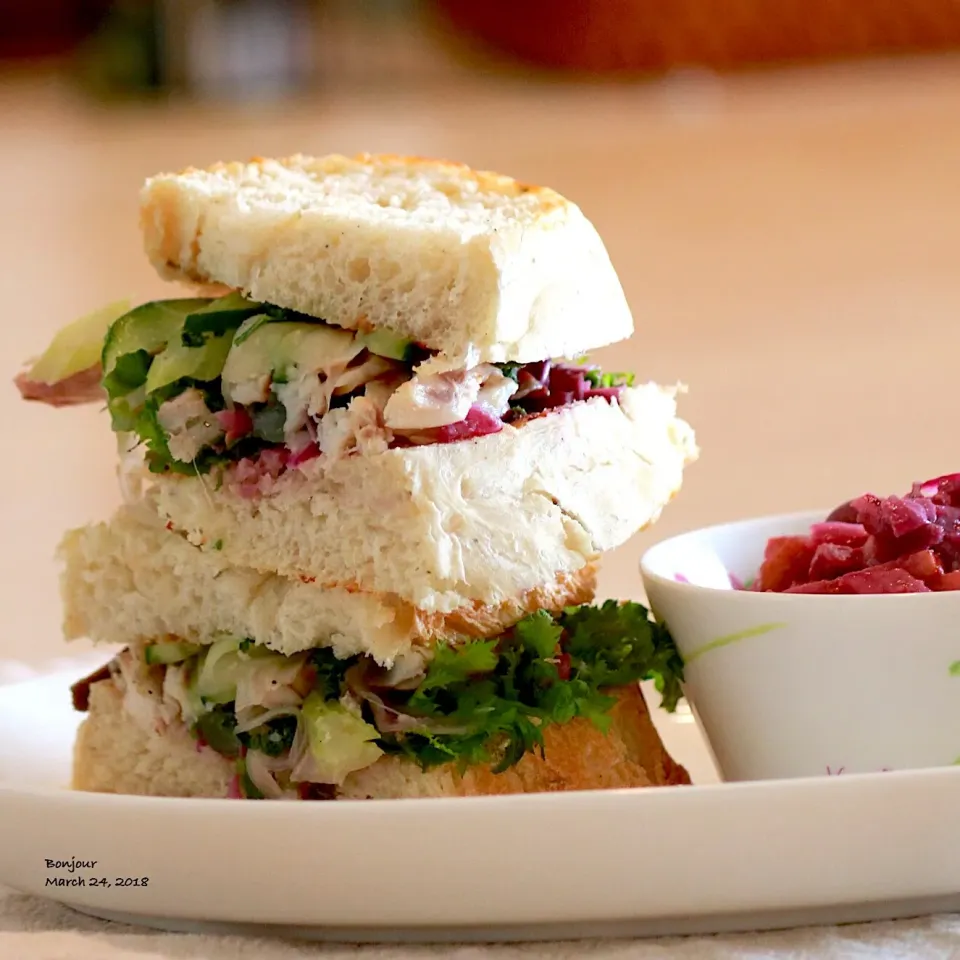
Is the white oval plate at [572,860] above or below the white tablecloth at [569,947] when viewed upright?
above

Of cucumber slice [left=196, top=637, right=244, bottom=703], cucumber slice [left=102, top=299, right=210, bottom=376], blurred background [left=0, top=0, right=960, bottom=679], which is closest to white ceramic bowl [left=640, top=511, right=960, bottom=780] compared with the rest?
cucumber slice [left=196, top=637, right=244, bottom=703]

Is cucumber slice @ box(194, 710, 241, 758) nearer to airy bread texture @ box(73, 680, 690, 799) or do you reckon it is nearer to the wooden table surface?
airy bread texture @ box(73, 680, 690, 799)

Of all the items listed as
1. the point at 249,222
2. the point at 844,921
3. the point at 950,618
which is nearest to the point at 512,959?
the point at 844,921

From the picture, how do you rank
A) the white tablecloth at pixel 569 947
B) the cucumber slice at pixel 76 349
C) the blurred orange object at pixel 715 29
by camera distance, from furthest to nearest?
the blurred orange object at pixel 715 29
the cucumber slice at pixel 76 349
the white tablecloth at pixel 569 947

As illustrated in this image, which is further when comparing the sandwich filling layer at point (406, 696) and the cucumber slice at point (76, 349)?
the cucumber slice at point (76, 349)

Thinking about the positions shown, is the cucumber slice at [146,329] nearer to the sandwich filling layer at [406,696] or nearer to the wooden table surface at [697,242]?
the sandwich filling layer at [406,696]

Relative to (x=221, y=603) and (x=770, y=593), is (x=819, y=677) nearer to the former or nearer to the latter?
(x=770, y=593)

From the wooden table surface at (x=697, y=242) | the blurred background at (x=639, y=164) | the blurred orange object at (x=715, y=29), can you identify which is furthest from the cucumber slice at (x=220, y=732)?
the blurred orange object at (x=715, y=29)
